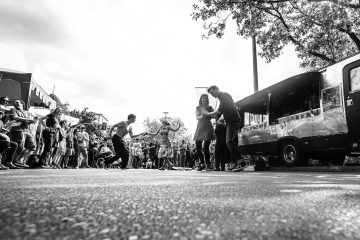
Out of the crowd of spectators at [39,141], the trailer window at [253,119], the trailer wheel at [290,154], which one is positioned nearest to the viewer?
the crowd of spectators at [39,141]

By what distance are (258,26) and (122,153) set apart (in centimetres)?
973

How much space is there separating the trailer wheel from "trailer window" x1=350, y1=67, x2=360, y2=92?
2172 mm

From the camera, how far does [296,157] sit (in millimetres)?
8383

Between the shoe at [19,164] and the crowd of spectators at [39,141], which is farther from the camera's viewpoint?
the shoe at [19,164]

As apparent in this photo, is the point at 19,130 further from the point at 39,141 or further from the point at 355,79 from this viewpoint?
the point at 355,79

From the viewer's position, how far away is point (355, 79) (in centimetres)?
717

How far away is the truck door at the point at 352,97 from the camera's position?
22.8 ft

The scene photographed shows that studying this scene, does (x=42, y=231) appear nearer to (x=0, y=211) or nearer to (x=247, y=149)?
(x=0, y=211)

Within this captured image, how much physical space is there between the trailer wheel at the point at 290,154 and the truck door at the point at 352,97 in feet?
5.40

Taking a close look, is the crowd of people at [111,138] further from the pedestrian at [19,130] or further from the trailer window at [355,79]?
the trailer window at [355,79]

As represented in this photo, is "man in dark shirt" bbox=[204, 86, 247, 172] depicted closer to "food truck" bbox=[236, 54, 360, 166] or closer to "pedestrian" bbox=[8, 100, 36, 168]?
"food truck" bbox=[236, 54, 360, 166]

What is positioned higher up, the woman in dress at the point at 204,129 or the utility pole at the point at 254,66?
the utility pole at the point at 254,66

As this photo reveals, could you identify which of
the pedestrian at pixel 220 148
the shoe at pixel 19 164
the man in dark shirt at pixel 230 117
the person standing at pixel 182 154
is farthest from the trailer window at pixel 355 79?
the person standing at pixel 182 154

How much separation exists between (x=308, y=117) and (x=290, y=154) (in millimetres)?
1277
